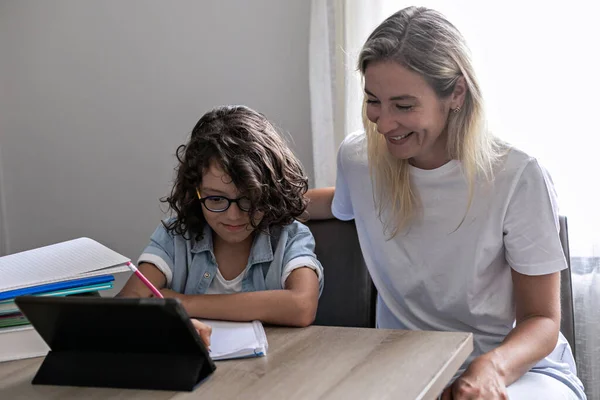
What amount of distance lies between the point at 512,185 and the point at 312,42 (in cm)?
101

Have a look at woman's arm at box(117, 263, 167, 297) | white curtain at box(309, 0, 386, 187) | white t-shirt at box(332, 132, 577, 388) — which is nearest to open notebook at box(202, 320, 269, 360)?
woman's arm at box(117, 263, 167, 297)

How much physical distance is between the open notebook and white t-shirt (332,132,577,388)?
1.40 feet

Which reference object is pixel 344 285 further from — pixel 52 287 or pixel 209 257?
pixel 52 287

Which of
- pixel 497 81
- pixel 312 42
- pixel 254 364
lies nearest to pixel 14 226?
pixel 312 42

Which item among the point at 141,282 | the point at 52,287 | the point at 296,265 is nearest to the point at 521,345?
the point at 296,265

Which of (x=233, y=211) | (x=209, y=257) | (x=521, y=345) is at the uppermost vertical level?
(x=233, y=211)

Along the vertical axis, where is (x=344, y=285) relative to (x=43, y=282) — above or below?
below

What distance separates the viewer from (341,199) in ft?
6.02

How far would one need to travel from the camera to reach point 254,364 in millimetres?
1252

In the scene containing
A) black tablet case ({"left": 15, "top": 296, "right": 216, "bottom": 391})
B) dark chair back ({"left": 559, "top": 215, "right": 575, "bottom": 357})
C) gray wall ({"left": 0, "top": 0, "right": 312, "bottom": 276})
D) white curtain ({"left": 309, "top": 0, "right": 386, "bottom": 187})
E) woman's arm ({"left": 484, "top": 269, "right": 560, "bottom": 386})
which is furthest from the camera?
gray wall ({"left": 0, "top": 0, "right": 312, "bottom": 276})

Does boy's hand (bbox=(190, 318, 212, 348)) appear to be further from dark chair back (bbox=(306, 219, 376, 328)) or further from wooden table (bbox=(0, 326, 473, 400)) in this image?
dark chair back (bbox=(306, 219, 376, 328))

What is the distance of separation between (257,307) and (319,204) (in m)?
0.45

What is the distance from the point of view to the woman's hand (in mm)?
1313

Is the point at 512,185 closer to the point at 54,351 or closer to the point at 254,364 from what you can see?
the point at 254,364
